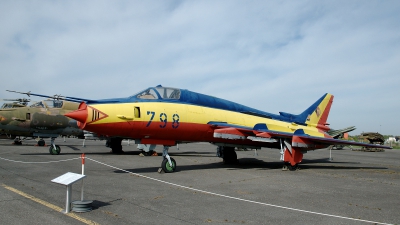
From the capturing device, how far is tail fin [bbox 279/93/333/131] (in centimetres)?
1875

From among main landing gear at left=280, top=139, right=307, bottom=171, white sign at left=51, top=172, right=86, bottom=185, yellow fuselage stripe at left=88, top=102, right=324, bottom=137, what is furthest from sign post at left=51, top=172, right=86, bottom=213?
main landing gear at left=280, top=139, right=307, bottom=171

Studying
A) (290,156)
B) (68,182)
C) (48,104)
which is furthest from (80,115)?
(48,104)

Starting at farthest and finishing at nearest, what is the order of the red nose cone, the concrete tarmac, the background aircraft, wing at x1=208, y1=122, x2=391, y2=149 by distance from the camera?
1. the background aircraft
2. wing at x1=208, y1=122, x2=391, y2=149
3. the red nose cone
4. the concrete tarmac

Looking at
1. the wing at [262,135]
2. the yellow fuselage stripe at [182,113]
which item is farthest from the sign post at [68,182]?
the wing at [262,135]

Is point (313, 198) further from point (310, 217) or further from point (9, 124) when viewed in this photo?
point (9, 124)

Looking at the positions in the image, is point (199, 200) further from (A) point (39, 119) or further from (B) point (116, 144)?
(B) point (116, 144)

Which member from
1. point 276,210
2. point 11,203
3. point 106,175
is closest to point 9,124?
point 106,175

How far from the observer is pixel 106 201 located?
6754 mm

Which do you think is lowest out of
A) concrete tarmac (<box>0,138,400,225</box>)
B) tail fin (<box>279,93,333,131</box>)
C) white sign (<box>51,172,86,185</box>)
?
concrete tarmac (<box>0,138,400,225</box>)

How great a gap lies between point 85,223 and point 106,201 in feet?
5.58

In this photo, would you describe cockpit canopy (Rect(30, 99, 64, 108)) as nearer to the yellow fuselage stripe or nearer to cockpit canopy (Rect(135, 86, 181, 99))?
cockpit canopy (Rect(135, 86, 181, 99))

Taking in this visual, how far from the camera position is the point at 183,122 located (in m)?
12.2

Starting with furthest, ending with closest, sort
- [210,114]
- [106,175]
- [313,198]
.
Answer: [210,114], [106,175], [313,198]

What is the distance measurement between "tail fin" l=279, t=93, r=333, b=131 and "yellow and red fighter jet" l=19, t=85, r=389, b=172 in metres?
2.23
